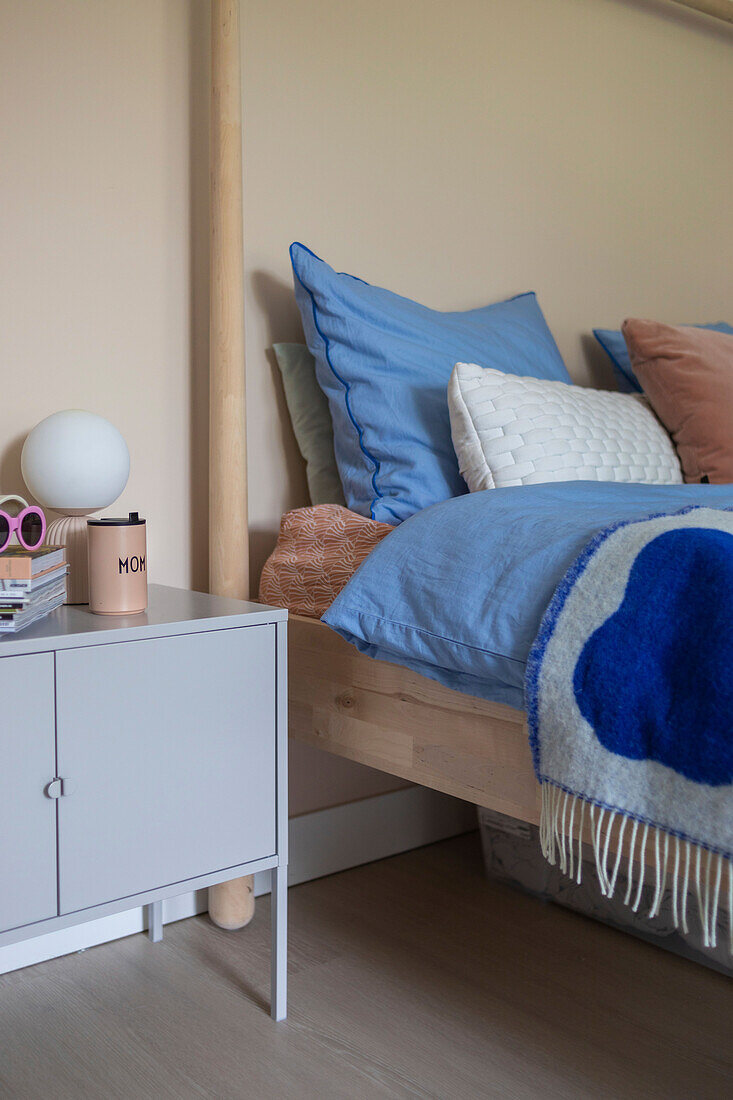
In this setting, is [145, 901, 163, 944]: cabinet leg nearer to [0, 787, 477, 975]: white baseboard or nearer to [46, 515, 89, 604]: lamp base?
[0, 787, 477, 975]: white baseboard

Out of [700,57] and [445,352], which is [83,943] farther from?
[700,57]

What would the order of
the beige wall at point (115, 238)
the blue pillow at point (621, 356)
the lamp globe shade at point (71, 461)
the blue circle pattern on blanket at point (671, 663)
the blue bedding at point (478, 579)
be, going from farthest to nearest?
the blue pillow at point (621, 356)
the beige wall at point (115, 238)
the lamp globe shade at point (71, 461)
the blue bedding at point (478, 579)
the blue circle pattern on blanket at point (671, 663)

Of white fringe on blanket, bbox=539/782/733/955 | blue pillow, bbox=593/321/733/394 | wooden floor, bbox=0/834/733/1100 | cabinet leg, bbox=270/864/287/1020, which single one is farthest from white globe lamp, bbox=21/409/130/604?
blue pillow, bbox=593/321/733/394

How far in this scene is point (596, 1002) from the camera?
4.52 ft

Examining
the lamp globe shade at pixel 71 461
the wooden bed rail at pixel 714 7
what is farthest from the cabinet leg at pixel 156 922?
the wooden bed rail at pixel 714 7

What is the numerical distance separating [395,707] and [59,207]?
3.09ft

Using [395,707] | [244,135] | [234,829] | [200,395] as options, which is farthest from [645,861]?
[244,135]

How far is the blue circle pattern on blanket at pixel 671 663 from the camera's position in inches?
33.6

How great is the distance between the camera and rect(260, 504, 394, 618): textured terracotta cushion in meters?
1.46

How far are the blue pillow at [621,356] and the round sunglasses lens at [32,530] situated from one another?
1.44 meters

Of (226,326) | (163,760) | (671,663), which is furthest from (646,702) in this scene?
(226,326)

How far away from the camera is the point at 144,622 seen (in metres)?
1.21

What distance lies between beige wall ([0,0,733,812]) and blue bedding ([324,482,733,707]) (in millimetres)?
543

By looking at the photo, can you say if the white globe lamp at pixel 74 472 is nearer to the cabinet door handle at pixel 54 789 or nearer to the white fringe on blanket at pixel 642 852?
the cabinet door handle at pixel 54 789
